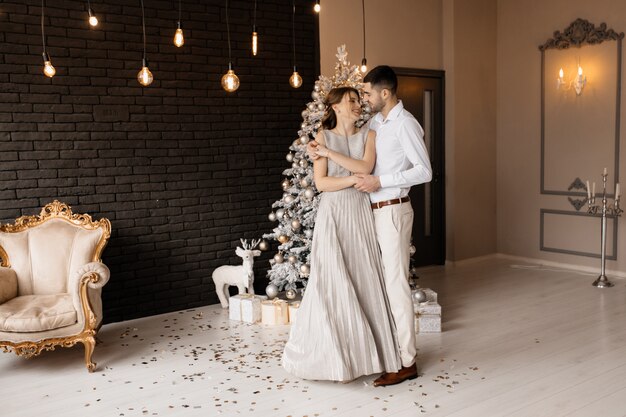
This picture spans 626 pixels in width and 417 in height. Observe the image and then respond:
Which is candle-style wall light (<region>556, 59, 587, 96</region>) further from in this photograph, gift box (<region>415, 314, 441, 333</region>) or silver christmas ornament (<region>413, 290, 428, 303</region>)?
gift box (<region>415, 314, 441, 333</region>)

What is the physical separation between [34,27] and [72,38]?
0.99 feet

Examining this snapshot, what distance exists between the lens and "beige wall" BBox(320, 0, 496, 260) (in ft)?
24.3

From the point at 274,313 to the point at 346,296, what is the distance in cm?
171

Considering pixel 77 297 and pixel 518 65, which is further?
pixel 518 65

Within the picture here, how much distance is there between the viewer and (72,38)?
17.6 ft

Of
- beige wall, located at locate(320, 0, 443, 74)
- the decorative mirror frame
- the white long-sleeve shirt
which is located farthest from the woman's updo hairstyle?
the decorative mirror frame

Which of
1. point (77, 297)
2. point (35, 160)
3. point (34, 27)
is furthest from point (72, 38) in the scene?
point (77, 297)

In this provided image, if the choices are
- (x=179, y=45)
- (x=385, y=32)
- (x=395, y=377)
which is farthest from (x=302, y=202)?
(x=385, y=32)

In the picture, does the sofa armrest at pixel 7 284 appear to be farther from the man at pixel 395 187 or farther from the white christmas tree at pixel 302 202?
the man at pixel 395 187

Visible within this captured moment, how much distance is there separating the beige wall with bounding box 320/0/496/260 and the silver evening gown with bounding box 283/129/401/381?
11.3 feet

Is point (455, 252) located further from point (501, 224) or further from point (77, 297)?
point (77, 297)

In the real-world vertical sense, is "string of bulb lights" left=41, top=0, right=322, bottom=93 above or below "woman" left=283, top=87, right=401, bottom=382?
above

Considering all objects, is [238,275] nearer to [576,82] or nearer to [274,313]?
[274,313]

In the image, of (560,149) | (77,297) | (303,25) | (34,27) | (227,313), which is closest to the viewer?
(77,297)
